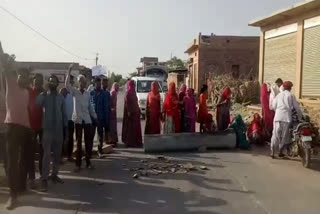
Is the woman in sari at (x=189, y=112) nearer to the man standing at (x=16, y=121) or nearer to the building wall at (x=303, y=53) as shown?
the building wall at (x=303, y=53)

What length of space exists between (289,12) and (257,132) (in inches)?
198

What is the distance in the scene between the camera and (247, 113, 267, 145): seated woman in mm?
13180

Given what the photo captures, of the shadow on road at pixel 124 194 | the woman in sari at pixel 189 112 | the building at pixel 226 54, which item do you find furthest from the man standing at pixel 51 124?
the building at pixel 226 54

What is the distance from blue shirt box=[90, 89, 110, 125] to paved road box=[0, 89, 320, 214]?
158 cm

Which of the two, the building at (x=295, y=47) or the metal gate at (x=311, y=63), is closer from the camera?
the metal gate at (x=311, y=63)

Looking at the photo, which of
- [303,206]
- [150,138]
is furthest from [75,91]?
[303,206]

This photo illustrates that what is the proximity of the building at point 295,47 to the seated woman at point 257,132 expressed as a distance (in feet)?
7.07

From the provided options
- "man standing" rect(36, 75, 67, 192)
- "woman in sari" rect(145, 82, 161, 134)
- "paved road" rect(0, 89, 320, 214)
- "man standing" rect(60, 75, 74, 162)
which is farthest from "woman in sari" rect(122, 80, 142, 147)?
"man standing" rect(36, 75, 67, 192)

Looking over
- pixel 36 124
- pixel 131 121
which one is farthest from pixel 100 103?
pixel 36 124

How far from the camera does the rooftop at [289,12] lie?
46.3 feet

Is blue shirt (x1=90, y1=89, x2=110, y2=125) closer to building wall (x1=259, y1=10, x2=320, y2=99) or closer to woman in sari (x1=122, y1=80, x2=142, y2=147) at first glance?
woman in sari (x1=122, y1=80, x2=142, y2=147)

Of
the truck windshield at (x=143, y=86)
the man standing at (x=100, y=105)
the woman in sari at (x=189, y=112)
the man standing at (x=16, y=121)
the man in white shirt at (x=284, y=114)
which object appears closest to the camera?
the man standing at (x=16, y=121)

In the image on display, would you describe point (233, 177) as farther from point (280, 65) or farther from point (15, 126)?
point (280, 65)

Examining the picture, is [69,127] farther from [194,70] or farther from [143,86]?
[194,70]
